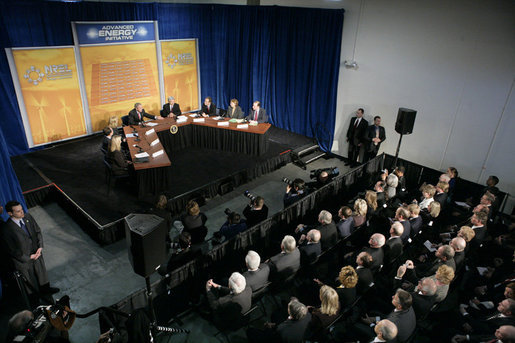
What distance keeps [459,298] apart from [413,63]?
541 cm

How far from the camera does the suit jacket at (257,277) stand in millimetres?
3967

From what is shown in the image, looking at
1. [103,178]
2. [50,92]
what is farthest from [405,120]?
[50,92]

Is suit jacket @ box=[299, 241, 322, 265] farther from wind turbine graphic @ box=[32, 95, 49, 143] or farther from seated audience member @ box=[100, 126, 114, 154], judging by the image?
wind turbine graphic @ box=[32, 95, 49, 143]

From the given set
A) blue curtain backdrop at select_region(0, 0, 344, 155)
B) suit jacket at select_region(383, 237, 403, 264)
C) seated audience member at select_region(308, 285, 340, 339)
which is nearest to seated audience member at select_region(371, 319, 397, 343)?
seated audience member at select_region(308, 285, 340, 339)

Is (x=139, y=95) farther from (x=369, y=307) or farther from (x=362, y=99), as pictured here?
(x=369, y=307)

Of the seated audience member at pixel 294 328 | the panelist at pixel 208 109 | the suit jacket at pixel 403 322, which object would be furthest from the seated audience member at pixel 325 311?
the panelist at pixel 208 109

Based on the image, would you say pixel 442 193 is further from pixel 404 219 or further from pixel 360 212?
pixel 360 212

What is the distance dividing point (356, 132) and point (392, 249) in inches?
189

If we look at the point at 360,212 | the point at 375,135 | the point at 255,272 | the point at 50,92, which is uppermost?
the point at 50,92

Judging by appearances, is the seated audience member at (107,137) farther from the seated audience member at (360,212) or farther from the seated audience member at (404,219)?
the seated audience member at (404,219)

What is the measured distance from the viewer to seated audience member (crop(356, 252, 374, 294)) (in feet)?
13.3

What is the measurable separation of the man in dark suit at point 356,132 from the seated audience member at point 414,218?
4.04 metres

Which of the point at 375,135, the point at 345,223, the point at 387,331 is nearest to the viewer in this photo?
the point at 387,331

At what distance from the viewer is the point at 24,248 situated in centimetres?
418
